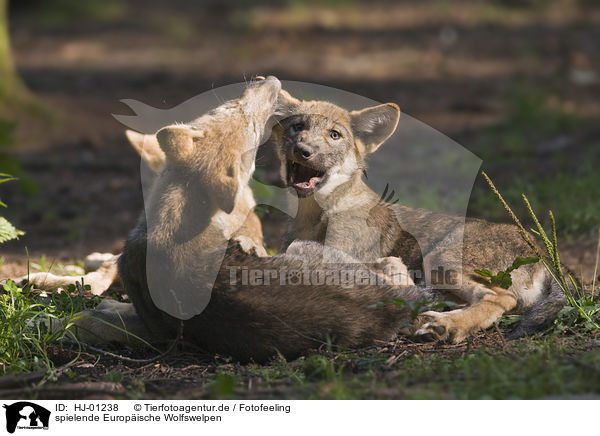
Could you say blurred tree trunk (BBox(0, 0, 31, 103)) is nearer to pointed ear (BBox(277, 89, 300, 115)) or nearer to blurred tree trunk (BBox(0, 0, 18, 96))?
blurred tree trunk (BBox(0, 0, 18, 96))

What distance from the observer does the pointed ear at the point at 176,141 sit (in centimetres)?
421

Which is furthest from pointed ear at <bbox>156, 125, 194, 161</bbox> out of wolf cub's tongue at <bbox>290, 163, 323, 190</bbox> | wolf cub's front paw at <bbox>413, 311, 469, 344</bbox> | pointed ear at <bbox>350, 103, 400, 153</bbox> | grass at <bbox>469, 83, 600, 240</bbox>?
grass at <bbox>469, 83, 600, 240</bbox>

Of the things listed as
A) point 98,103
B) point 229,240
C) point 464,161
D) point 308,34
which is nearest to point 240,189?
point 229,240

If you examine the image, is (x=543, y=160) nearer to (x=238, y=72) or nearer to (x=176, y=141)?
(x=176, y=141)

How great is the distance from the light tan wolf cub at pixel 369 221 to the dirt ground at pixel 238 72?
22.9 inches

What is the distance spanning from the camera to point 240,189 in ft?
14.1

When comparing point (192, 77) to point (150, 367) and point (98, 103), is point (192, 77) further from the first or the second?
point (150, 367)

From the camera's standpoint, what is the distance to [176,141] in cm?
425

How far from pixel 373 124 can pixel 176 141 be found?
1534 millimetres

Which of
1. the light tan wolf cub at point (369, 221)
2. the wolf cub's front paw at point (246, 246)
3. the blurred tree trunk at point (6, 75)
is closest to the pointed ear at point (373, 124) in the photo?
the light tan wolf cub at point (369, 221)
